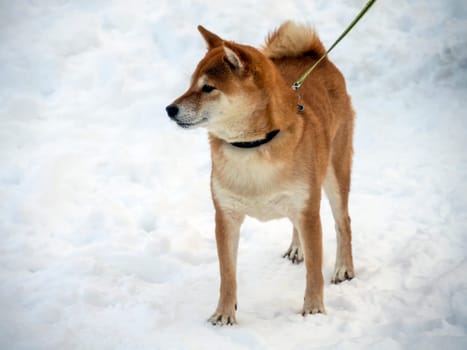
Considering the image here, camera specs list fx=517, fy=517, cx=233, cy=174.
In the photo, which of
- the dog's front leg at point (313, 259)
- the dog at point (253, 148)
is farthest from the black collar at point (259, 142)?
the dog's front leg at point (313, 259)

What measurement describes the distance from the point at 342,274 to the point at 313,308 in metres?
0.67

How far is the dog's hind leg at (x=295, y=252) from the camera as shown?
4223mm

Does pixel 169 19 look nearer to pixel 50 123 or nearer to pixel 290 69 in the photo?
pixel 50 123

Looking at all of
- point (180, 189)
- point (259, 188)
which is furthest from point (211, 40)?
point (180, 189)

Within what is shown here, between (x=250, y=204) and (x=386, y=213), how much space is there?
2088 mm

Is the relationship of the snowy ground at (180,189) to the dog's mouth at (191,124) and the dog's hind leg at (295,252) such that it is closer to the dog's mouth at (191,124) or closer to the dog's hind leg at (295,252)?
the dog's hind leg at (295,252)

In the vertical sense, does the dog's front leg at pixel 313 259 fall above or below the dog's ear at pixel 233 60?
below

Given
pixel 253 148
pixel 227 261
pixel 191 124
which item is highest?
pixel 191 124

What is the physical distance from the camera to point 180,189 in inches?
209

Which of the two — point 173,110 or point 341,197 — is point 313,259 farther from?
point 173,110

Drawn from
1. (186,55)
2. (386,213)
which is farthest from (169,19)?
(386,213)

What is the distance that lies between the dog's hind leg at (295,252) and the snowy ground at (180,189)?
84 mm

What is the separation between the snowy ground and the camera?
3.16 meters

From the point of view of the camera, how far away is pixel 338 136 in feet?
13.6
